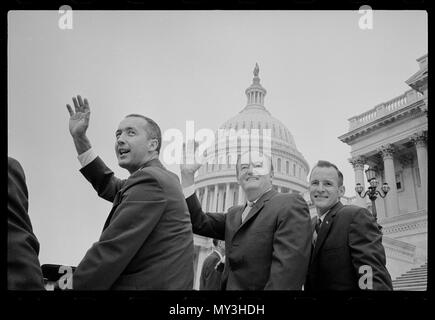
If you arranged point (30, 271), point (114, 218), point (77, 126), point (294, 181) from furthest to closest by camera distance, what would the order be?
point (294, 181), point (77, 126), point (114, 218), point (30, 271)

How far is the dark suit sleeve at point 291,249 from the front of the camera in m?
4.05

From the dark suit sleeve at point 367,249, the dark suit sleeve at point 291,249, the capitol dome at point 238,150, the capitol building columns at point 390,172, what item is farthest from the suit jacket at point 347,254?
the capitol building columns at point 390,172

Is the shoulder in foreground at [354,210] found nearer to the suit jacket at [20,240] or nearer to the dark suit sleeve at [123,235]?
the dark suit sleeve at [123,235]

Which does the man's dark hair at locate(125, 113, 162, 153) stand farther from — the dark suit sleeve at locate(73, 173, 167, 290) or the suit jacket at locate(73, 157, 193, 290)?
the dark suit sleeve at locate(73, 173, 167, 290)

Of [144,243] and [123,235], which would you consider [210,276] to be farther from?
[123,235]

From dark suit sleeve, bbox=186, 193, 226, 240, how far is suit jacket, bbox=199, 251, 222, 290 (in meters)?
0.41

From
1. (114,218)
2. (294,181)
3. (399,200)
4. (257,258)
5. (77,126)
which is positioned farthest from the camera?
(399,200)

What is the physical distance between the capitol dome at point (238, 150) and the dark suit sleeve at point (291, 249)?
0.76 m

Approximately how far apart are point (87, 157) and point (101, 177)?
0.78ft

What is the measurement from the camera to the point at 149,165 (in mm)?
4273

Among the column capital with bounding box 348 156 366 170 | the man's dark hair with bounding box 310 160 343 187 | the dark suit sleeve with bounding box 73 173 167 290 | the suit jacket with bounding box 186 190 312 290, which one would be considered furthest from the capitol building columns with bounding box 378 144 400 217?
the dark suit sleeve with bounding box 73 173 167 290
